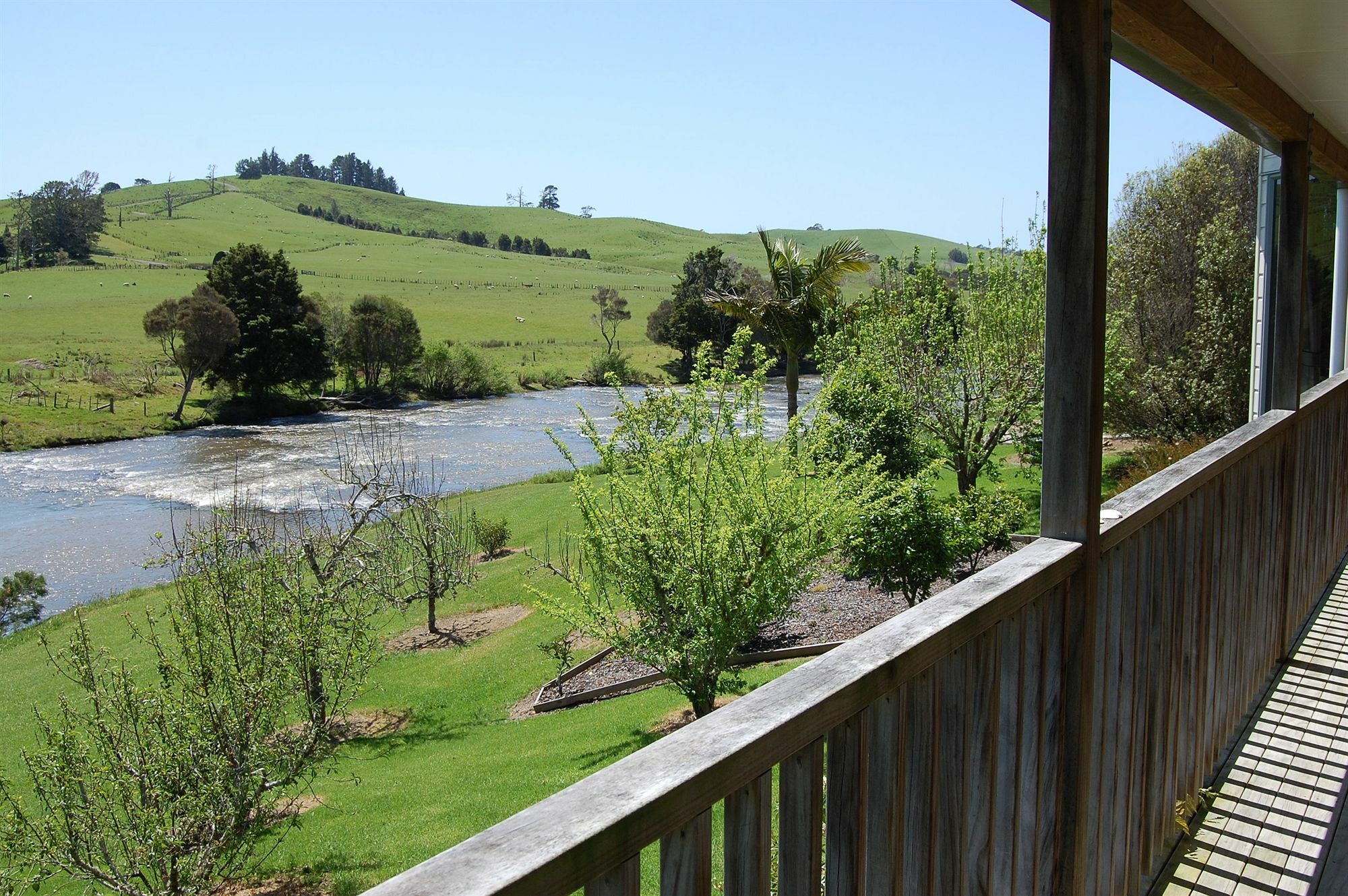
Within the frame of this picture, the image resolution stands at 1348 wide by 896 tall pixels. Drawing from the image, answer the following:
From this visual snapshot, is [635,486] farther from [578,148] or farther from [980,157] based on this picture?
[578,148]

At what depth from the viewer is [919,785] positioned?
4.39 feet

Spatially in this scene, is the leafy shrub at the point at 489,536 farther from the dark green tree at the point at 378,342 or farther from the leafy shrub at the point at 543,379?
the leafy shrub at the point at 543,379

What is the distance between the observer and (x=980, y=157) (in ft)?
21.4

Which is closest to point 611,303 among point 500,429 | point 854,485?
point 500,429

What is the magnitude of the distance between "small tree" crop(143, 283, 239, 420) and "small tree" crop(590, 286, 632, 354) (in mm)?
24775

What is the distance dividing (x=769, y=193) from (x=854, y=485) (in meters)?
125

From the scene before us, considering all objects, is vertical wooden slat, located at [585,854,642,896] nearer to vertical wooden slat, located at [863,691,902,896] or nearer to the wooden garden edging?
vertical wooden slat, located at [863,691,902,896]

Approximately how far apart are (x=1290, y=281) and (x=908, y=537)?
4.78 meters

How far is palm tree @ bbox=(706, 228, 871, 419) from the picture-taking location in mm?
18906

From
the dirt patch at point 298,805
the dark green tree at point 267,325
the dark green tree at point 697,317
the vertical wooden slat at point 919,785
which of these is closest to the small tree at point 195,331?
the dark green tree at point 267,325

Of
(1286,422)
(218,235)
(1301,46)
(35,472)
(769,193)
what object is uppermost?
(769,193)

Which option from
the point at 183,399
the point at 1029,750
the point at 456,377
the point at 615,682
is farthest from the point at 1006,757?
the point at 456,377

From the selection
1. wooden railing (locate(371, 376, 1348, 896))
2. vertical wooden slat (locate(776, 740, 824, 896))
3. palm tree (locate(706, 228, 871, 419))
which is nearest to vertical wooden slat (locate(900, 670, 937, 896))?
wooden railing (locate(371, 376, 1348, 896))

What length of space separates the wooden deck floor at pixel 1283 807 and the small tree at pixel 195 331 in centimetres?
4059
